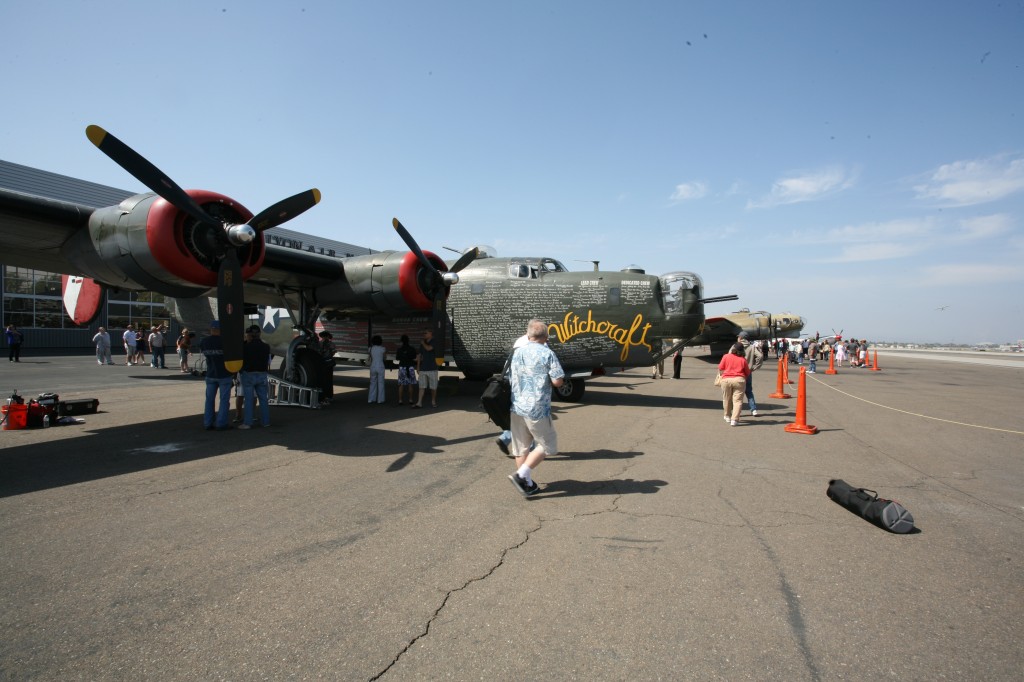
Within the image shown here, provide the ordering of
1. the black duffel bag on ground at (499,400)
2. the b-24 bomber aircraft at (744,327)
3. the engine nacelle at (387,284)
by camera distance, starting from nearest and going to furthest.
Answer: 1. the black duffel bag on ground at (499,400)
2. the engine nacelle at (387,284)
3. the b-24 bomber aircraft at (744,327)

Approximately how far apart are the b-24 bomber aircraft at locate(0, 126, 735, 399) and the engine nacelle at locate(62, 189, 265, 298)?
0.7 inches

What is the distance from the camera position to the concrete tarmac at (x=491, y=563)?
8.43ft

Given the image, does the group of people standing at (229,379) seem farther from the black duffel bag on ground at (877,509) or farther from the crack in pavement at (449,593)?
the black duffel bag on ground at (877,509)

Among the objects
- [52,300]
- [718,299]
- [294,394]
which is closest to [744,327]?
[718,299]

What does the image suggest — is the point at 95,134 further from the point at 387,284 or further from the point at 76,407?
the point at 387,284

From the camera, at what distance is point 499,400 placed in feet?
19.0

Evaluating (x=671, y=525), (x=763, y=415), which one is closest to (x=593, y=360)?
(x=763, y=415)

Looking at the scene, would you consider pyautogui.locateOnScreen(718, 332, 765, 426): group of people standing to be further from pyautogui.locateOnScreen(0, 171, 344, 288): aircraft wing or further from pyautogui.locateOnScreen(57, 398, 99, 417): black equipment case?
pyautogui.locateOnScreen(57, 398, 99, 417): black equipment case

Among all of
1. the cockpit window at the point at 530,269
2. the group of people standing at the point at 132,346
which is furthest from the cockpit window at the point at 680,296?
the group of people standing at the point at 132,346

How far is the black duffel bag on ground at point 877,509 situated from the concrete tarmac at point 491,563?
110 mm

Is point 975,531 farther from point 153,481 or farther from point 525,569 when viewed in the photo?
point 153,481

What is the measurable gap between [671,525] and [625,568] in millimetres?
1007

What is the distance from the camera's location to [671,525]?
441 cm

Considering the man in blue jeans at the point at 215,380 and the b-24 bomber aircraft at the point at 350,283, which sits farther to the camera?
the man in blue jeans at the point at 215,380
